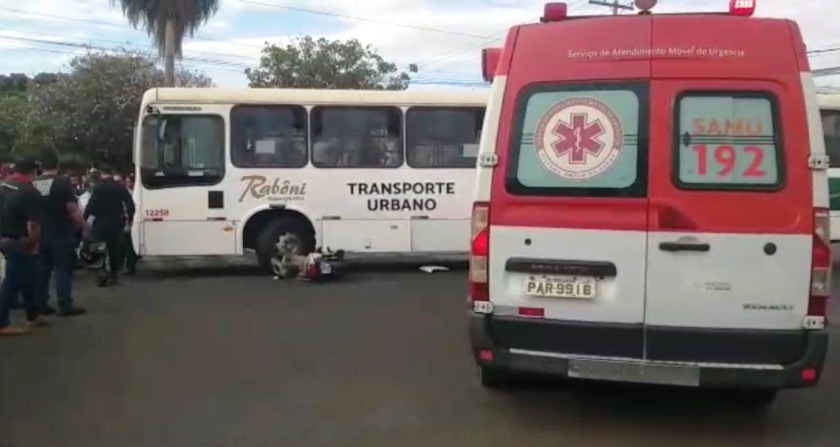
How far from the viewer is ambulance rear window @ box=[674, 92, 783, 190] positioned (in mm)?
5676

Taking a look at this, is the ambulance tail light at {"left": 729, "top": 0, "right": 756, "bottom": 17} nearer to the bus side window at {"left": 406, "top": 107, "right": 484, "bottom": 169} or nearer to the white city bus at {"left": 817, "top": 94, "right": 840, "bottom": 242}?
the bus side window at {"left": 406, "top": 107, "right": 484, "bottom": 169}

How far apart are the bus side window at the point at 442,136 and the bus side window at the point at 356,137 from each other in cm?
22

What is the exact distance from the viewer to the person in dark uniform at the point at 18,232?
9438 mm

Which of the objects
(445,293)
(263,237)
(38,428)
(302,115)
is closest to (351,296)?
(445,293)

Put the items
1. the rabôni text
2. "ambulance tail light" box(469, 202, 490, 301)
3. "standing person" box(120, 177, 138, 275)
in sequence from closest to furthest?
1. "ambulance tail light" box(469, 202, 490, 301)
2. "standing person" box(120, 177, 138, 275)
3. the rabôni text

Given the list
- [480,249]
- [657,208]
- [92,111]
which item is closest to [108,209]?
[480,249]

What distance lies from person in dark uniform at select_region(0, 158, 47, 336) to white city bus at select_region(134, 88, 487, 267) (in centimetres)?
464

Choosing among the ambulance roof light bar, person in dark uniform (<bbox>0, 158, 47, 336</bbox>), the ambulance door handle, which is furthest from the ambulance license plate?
person in dark uniform (<bbox>0, 158, 47, 336</bbox>)

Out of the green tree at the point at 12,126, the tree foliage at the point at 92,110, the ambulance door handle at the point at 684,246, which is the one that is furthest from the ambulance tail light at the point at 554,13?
the green tree at the point at 12,126

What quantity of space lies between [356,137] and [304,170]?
0.99 metres

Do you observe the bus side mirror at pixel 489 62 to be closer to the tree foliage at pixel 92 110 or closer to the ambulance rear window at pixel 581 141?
the ambulance rear window at pixel 581 141

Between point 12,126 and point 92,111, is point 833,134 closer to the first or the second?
point 92,111

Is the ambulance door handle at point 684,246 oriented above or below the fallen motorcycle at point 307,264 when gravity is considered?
above

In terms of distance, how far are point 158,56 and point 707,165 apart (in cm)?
3335
